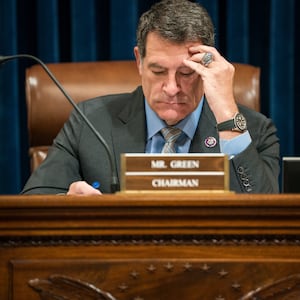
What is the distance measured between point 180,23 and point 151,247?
85cm

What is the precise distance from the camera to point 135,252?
1146 mm

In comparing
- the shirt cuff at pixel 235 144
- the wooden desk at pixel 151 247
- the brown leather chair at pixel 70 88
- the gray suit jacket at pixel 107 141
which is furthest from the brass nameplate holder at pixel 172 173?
the brown leather chair at pixel 70 88

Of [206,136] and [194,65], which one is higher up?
[194,65]

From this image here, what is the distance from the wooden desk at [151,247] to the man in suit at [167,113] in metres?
0.61

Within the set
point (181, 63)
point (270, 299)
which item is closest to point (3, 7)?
point (181, 63)

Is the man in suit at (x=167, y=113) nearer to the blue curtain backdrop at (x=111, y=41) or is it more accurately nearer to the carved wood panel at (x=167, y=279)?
the carved wood panel at (x=167, y=279)

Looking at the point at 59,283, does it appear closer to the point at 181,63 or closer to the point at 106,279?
the point at 106,279

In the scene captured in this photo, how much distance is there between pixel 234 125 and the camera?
69.4 inches

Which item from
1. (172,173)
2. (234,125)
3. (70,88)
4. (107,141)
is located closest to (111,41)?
(70,88)

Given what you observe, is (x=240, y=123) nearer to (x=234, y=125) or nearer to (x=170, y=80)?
(x=234, y=125)

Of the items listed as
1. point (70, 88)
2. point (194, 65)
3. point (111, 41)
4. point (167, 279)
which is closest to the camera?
point (167, 279)

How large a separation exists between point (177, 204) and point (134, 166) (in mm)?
110

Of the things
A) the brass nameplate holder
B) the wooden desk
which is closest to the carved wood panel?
the wooden desk

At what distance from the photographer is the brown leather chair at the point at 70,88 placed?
7.12 ft
